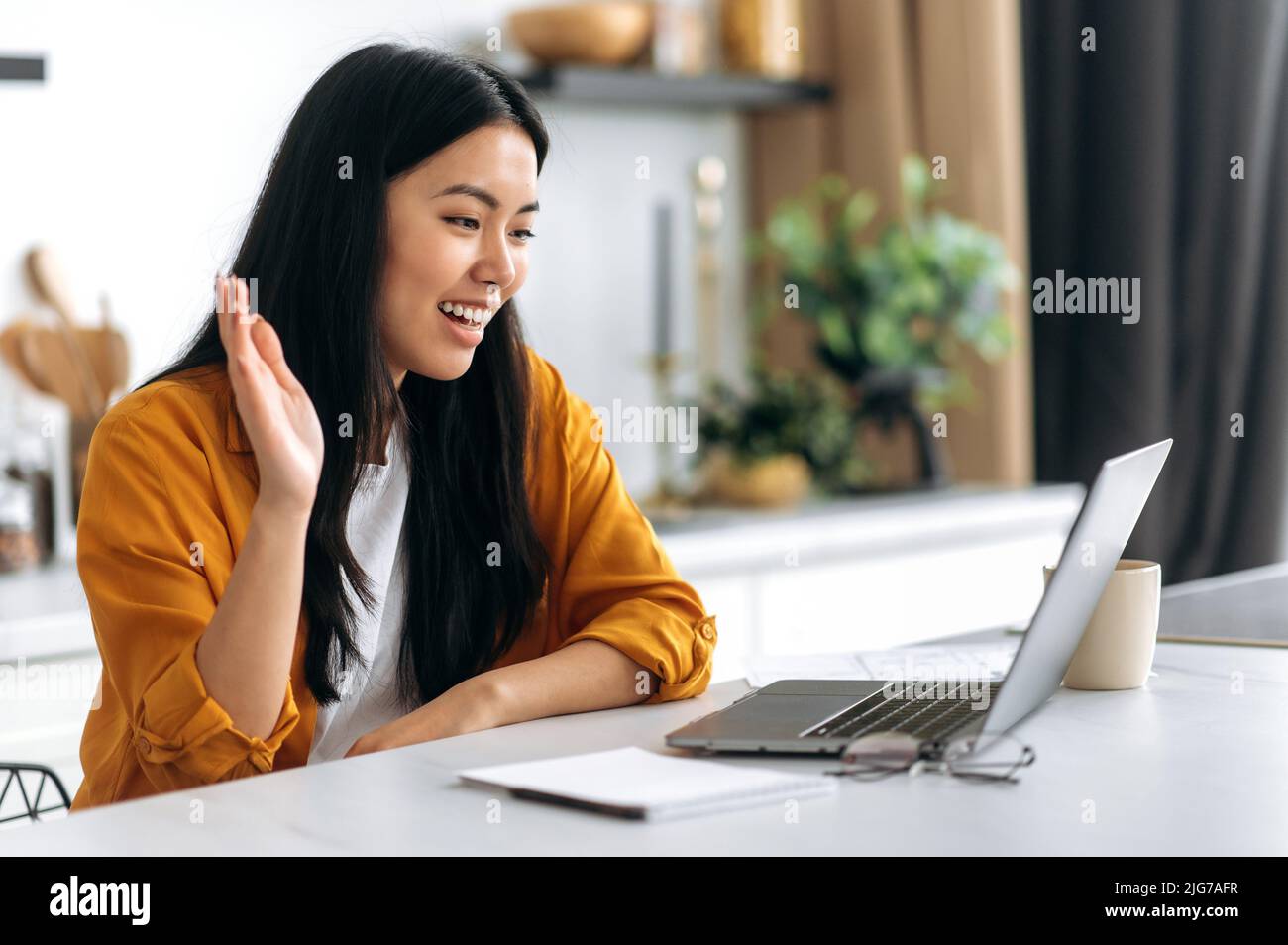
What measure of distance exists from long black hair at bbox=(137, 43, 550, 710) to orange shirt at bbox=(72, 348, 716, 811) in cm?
5

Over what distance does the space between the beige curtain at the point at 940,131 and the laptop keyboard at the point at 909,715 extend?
→ 2387 millimetres

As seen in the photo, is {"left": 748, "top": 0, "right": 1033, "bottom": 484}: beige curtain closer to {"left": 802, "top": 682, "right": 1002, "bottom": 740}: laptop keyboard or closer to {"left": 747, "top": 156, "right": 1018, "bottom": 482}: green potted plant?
{"left": 747, "top": 156, "right": 1018, "bottom": 482}: green potted plant

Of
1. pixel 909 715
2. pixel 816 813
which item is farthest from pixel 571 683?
pixel 816 813

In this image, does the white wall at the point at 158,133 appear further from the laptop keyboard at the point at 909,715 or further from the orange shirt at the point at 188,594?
the laptop keyboard at the point at 909,715

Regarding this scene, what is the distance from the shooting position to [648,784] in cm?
92

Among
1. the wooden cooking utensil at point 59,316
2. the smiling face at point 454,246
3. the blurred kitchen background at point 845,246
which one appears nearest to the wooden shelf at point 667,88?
the blurred kitchen background at point 845,246

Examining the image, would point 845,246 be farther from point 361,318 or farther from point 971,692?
point 971,692

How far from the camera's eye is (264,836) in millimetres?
854

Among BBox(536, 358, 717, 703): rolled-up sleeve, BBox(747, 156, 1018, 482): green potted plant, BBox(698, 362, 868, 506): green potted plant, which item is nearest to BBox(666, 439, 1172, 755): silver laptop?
BBox(536, 358, 717, 703): rolled-up sleeve

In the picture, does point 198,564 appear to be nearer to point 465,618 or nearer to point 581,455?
point 465,618

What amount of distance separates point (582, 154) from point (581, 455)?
1833 millimetres

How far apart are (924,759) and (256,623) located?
0.51 m

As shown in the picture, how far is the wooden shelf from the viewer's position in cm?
309

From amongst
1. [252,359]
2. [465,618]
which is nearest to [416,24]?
[465,618]
